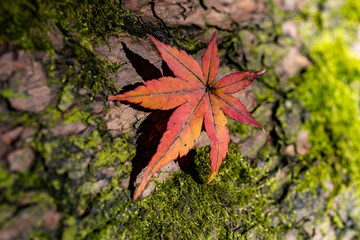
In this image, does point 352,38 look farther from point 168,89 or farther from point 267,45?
point 168,89

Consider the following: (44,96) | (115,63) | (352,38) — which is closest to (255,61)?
(352,38)

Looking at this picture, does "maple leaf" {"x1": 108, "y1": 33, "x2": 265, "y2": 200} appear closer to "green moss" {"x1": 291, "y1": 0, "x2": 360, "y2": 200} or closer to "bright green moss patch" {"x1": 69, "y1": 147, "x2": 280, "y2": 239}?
"bright green moss patch" {"x1": 69, "y1": 147, "x2": 280, "y2": 239}

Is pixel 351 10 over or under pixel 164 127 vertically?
over

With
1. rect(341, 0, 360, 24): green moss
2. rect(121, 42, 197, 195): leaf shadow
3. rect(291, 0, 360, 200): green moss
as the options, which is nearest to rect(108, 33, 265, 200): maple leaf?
rect(121, 42, 197, 195): leaf shadow

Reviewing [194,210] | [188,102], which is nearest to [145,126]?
[188,102]

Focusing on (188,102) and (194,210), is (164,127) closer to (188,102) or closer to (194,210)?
(188,102)

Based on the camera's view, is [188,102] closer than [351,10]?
Yes
